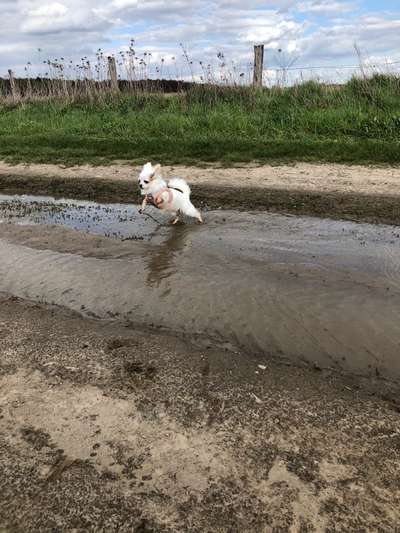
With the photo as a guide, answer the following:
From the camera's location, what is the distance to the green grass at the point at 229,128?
1096 cm

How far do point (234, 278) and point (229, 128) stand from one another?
8305 mm

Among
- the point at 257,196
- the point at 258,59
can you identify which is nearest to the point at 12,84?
the point at 258,59

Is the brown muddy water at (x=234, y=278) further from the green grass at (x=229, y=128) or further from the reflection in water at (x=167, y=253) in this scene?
the green grass at (x=229, y=128)

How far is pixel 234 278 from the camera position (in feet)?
17.7

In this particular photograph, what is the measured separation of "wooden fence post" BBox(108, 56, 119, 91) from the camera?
17.7 m

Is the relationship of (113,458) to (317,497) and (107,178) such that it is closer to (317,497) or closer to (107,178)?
(317,497)

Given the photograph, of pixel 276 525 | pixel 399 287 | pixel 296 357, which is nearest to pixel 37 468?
pixel 276 525

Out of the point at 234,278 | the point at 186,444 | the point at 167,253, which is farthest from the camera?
the point at 167,253

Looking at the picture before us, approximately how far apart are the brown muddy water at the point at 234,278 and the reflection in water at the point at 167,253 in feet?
0.05

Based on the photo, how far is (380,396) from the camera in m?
3.35

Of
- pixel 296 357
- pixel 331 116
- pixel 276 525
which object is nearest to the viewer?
pixel 276 525

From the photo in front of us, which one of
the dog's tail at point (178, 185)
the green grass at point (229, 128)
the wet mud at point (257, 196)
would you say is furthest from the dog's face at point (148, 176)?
the green grass at point (229, 128)

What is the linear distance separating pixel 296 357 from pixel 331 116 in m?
9.52

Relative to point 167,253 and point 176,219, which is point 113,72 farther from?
point 167,253
